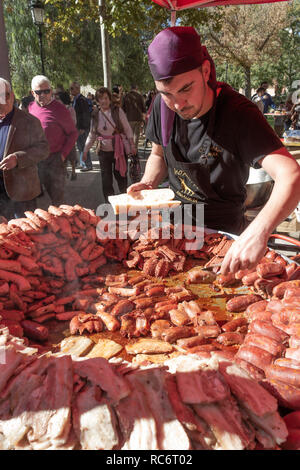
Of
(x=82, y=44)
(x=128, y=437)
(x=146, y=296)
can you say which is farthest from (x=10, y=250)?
(x=82, y=44)

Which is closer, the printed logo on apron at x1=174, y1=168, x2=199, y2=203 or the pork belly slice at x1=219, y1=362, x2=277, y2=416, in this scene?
the pork belly slice at x1=219, y1=362, x2=277, y2=416

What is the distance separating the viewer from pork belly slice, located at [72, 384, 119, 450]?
3.61 feet

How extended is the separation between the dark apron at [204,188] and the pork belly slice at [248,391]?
1.74 meters

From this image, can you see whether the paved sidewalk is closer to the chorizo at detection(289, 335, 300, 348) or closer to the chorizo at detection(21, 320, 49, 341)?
the chorizo at detection(21, 320, 49, 341)

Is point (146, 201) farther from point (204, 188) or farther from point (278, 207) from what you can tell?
point (278, 207)

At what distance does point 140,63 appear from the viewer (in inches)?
786

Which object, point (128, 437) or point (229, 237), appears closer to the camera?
point (128, 437)

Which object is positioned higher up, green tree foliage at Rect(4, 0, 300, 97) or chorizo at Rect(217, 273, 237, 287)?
green tree foliage at Rect(4, 0, 300, 97)

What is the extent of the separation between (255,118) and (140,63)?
1973 cm

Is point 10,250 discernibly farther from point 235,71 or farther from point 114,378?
point 235,71

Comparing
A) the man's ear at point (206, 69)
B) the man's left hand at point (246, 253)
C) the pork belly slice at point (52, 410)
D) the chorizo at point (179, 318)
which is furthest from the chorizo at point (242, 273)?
the pork belly slice at point (52, 410)

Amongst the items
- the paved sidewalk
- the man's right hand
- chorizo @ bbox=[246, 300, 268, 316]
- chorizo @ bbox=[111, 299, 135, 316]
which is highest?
the man's right hand

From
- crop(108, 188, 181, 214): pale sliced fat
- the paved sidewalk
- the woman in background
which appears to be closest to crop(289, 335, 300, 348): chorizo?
crop(108, 188, 181, 214): pale sliced fat

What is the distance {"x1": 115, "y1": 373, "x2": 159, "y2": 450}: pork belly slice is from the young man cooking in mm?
799
